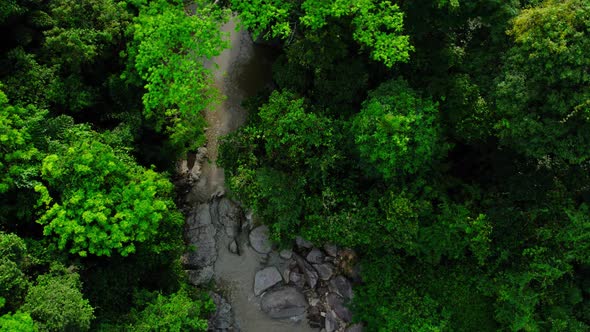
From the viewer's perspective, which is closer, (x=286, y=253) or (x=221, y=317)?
(x=221, y=317)

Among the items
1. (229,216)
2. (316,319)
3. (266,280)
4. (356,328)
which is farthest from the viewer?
(229,216)

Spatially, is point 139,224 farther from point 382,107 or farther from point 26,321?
point 382,107

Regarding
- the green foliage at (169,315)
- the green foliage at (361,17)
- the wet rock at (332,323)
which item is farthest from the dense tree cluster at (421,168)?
the green foliage at (169,315)

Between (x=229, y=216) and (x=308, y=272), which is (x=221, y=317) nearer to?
(x=308, y=272)

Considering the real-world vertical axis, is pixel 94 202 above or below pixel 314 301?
above

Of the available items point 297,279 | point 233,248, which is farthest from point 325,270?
point 233,248

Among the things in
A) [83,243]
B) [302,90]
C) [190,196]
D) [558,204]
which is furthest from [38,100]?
[558,204]

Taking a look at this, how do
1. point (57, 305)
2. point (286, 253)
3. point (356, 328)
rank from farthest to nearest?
point (286, 253), point (356, 328), point (57, 305)
